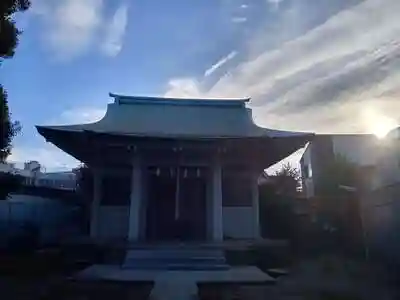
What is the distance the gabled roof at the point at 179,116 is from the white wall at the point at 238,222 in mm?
2210

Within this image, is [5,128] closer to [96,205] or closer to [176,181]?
[96,205]

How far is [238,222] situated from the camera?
12680mm

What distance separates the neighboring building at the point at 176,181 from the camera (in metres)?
11.6

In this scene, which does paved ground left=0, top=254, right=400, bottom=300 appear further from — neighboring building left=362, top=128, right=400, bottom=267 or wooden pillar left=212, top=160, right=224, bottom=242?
neighboring building left=362, top=128, right=400, bottom=267

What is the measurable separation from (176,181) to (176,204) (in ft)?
2.14

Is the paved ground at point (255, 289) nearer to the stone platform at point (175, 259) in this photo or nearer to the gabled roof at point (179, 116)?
the stone platform at point (175, 259)

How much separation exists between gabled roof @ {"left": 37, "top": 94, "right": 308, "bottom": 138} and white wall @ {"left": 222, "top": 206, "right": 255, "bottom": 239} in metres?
2.21

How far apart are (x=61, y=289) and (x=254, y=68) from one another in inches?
313

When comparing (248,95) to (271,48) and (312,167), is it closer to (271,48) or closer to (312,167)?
(271,48)

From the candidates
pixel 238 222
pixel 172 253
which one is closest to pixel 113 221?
pixel 172 253

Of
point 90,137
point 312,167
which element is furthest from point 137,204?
point 312,167

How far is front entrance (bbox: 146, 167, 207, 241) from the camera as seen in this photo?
12.6 metres

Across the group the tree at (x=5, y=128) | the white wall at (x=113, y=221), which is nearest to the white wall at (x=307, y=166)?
the white wall at (x=113, y=221)

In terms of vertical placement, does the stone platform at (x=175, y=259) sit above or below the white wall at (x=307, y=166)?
below
